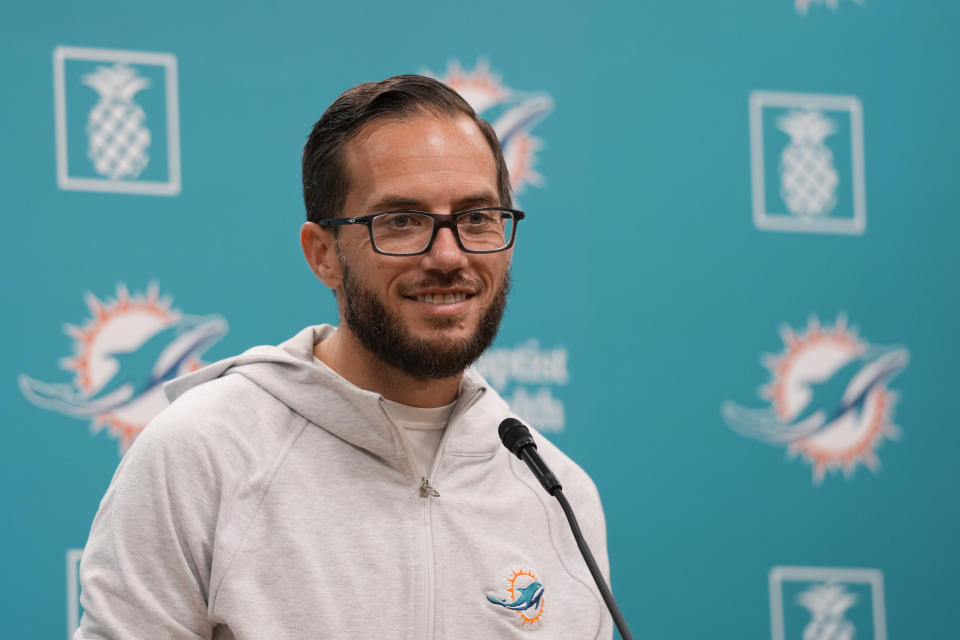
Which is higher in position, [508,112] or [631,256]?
[508,112]

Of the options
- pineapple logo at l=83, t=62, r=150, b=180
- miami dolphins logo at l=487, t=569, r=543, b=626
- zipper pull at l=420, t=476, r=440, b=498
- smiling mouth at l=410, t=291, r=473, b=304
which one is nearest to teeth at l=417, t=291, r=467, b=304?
smiling mouth at l=410, t=291, r=473, b=304

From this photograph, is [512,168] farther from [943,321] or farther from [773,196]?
[943,321]

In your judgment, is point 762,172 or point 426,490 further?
point 762,172

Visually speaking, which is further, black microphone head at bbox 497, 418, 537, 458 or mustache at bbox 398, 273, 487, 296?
mustache at bbox 398, 273, 487, 296

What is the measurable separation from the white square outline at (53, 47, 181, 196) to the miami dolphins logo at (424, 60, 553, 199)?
25.2 inches

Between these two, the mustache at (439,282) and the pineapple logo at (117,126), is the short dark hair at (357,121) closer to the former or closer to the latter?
the mustache at (439,282)

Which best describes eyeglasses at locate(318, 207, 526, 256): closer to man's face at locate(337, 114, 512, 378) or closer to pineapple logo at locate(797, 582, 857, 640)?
man's face at locate(337, 114, 512, 378)

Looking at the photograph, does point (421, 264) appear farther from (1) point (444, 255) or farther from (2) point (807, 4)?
(2) point (807, 4)

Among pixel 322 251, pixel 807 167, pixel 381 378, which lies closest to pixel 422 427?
pixel 381 378

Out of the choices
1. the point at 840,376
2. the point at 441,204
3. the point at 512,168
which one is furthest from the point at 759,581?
the point at 441,204

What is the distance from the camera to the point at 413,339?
1.82m

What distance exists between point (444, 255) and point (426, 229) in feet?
0.19

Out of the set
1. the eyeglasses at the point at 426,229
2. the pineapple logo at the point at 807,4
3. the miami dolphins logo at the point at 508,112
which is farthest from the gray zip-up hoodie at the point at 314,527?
the pineapple logo at the point at 807,4

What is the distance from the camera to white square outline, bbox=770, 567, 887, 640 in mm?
2986
